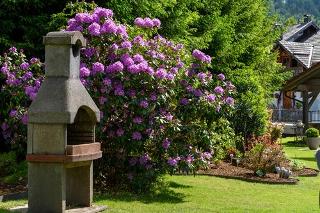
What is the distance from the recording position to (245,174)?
49.4 ft

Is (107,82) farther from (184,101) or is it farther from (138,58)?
(184,101)

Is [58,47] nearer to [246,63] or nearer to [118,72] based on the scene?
[118,72]

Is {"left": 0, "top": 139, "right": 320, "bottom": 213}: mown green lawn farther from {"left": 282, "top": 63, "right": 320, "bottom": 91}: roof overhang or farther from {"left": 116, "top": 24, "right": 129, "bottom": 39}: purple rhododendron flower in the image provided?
{"left": 282, "top": 63, "right": 320, "bottom": 91}: roof overhang

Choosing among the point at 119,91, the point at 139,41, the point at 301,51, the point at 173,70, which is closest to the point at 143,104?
the point at 119,91

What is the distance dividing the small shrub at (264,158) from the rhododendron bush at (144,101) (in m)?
3.52

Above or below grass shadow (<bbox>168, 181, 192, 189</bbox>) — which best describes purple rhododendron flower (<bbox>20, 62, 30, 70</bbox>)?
above

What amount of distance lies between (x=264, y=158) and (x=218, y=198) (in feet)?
14.1

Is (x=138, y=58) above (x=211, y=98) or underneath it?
above

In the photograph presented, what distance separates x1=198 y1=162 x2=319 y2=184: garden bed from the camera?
46.7ft

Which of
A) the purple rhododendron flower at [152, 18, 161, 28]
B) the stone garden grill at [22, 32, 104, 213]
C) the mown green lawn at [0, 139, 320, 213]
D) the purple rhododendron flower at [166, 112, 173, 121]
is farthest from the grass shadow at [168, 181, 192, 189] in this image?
the stone garden grill at [22, 32, 104, 213]

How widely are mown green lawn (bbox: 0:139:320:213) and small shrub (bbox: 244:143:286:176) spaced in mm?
1040

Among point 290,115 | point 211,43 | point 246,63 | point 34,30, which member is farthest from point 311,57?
point 34,30

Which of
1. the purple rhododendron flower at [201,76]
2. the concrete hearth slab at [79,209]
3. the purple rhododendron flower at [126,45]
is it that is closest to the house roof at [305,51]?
the purple rhododendron flower at [201,76]

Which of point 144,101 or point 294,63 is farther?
point 294,63
